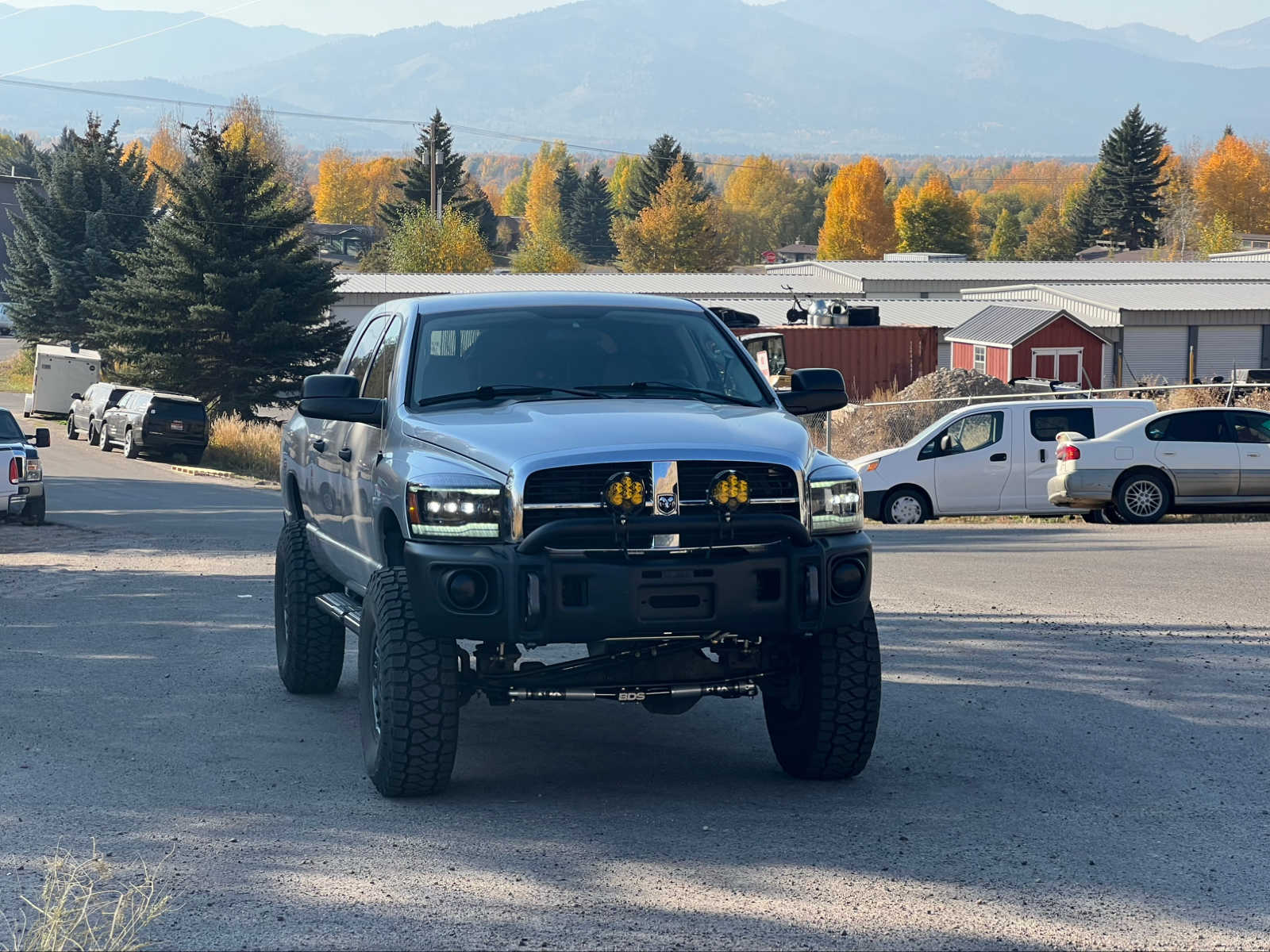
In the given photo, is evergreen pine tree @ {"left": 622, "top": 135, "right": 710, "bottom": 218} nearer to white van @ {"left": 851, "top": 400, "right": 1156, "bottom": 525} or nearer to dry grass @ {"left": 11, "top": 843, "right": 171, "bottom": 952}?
white van @ {"left": 851, "top": 400, "right": 1156, "bottom": 525}

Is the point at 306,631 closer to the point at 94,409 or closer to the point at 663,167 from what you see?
the point at 94,409

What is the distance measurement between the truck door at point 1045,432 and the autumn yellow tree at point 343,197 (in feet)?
556

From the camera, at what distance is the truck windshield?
7.38 metres

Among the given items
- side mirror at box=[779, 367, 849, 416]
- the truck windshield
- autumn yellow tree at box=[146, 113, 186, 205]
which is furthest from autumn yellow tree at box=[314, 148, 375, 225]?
side mirror at box=[779, 367, 849, 416]

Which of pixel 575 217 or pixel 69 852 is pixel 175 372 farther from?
pixel 575 217

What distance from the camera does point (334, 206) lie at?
186500 mm

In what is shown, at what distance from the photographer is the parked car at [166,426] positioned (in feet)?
137

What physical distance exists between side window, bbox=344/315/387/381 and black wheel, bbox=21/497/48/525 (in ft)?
47.7

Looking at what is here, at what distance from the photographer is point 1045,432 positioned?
2278cm

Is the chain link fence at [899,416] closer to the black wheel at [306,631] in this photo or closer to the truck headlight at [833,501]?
the black wheel at [306,631]

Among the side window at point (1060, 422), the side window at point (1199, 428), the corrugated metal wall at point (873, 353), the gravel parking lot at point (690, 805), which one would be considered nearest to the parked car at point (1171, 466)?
the side window at point (1199, 428)

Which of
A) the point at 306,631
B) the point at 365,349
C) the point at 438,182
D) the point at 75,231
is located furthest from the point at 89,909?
the point at 438,182

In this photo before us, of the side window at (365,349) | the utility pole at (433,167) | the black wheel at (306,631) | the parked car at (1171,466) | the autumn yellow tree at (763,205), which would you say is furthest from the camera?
the autumn yellow tree at (763,205)

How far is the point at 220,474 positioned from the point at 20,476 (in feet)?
55.5
